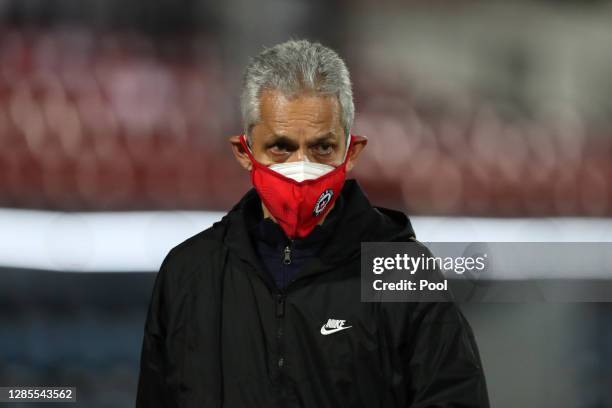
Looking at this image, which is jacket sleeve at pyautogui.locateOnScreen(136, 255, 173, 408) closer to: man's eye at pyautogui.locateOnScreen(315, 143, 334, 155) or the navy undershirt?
the navy undershirt

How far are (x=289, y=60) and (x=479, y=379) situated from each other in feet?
1.39

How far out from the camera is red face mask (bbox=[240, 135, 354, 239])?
109cm

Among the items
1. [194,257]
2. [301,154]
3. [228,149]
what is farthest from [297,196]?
[228,149]

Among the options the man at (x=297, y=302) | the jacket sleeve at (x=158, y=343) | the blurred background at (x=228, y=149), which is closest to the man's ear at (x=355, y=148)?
the man at (x=297, y=302)

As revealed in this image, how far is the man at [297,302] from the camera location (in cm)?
105

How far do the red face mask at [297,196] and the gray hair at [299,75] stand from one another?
6 centimetres

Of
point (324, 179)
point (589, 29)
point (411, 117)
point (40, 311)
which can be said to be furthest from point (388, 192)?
point (324, 179)

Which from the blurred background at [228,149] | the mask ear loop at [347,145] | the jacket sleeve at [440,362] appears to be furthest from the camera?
the blurred background at [228,149]

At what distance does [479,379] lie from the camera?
104 cm

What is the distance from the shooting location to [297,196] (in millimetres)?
1091

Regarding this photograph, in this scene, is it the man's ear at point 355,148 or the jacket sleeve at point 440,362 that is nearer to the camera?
the jacket sleeve at point 440,362

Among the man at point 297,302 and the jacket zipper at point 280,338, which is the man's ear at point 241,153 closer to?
the man at point 297,302

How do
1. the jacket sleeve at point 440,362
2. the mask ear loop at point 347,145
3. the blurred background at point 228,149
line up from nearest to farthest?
the jacket sleeve at point 440,362 < the mask ear loop at point 347,145 < the blurred background at point 228,149

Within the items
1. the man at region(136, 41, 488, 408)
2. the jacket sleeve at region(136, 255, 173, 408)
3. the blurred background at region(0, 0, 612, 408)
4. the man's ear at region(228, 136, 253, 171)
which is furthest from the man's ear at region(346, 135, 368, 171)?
the blurred background at region(0, 0, 612, 408)
